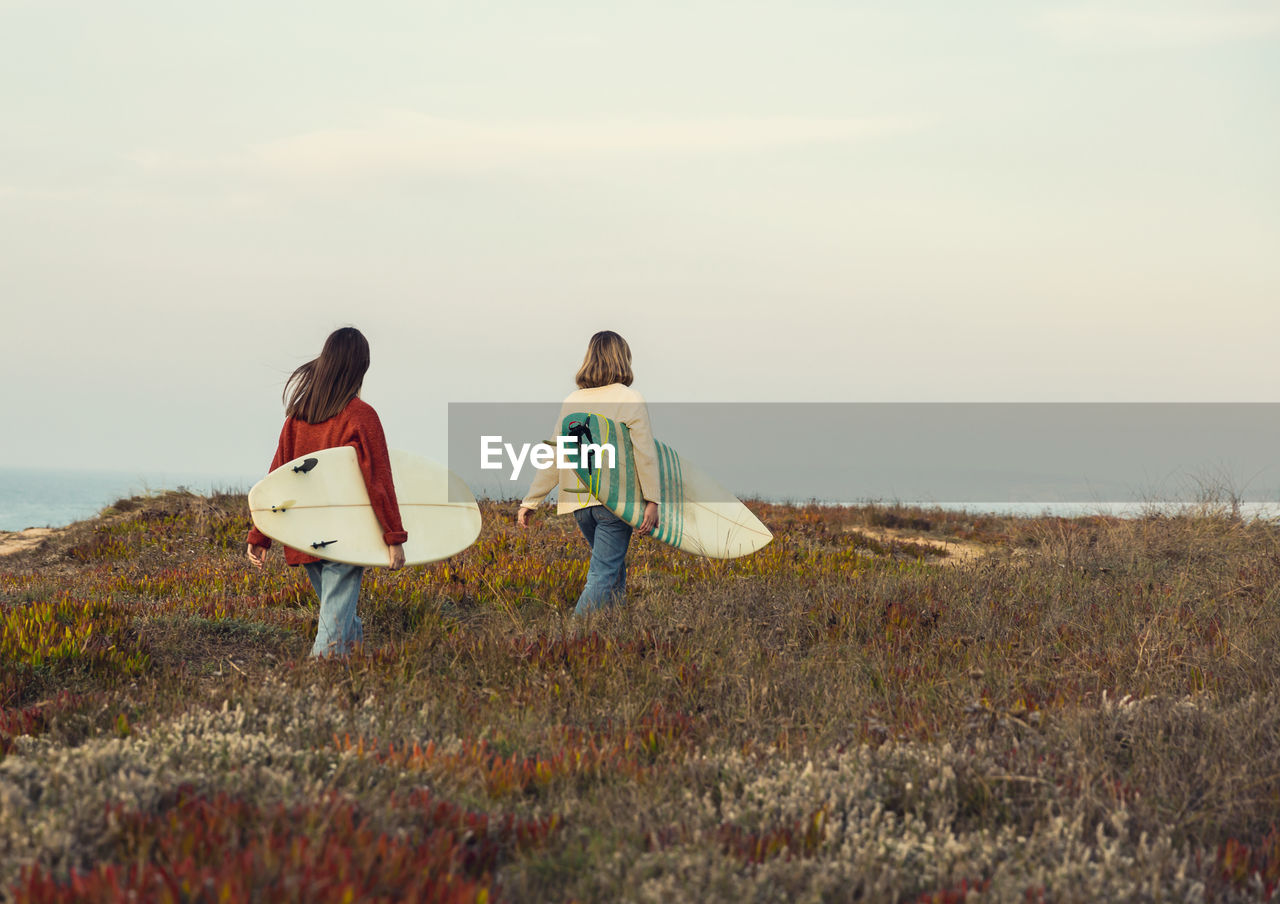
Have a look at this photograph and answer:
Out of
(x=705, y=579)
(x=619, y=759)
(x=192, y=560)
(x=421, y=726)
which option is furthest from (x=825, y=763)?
(x=192, y=560)

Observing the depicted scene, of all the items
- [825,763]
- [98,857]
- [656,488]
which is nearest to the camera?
[98,857]

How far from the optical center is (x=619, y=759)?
390cm

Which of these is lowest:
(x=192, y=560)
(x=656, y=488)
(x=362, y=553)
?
(x=192, y=560)

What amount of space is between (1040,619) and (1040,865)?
4.66 metres

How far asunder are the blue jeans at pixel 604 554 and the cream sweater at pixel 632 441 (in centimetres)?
16

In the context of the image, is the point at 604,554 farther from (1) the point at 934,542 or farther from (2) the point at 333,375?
(1) the point at 934,542

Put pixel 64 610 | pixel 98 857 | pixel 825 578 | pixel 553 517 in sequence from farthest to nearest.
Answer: pixel 553 517 → pixel 825 578 → pixel 64 610 → pixel 98 857

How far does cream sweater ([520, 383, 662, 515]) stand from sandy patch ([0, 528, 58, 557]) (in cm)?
1220

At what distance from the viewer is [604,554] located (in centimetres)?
736

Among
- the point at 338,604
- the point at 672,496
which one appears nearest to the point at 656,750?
the point at 338,604

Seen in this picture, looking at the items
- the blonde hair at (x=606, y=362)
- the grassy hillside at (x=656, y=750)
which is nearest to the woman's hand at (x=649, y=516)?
the grassy hillside at (x=656, y=750)

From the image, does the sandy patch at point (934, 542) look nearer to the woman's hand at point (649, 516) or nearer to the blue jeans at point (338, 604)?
the woman's hand at point (649, 516)

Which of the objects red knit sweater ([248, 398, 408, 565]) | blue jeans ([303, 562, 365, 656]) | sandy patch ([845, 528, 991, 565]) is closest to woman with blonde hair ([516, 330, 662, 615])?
red knit sweater ([248, 398, 408, 565])

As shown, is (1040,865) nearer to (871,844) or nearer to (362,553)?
(871,844)
